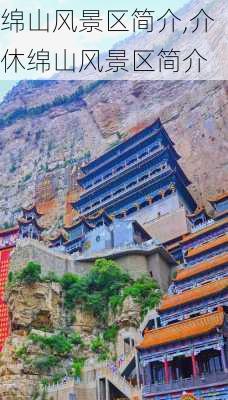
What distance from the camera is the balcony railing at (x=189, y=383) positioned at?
56.2ft

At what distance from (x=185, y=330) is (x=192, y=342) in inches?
30.0

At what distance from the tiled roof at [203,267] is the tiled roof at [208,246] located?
0.80 metres

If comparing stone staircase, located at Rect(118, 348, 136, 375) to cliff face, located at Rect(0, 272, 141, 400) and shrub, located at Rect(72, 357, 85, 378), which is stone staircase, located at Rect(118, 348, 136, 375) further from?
shrub, located at Rect(72, 357, 85, 378)

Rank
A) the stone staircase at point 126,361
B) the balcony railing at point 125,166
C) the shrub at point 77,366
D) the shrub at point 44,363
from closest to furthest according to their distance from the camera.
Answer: the stone staircase at point 126,361
the shrub at point 77,366
the shrub at point 44,363
the balcony railing at point 125,166

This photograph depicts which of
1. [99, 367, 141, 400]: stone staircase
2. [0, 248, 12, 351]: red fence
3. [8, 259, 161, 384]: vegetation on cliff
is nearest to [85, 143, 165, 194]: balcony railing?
[0, 248, 12, 351]: red fence

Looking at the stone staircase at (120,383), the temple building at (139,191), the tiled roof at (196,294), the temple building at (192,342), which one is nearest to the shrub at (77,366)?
the stone staircase at (120,383)

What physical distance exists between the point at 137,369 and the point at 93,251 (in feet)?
45.0

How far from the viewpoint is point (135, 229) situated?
33.9 m

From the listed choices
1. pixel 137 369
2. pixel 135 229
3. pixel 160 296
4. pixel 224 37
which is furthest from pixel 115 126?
pixel 137 369

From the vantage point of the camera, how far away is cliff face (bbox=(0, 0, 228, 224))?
1918 inches

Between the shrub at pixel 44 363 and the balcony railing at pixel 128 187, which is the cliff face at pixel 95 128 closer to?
the balcony railing at pixel 128 187

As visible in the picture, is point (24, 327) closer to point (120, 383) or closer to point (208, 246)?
point (120, 383)

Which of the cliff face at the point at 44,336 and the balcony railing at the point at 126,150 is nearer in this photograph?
the cliff face at the point at 44,336

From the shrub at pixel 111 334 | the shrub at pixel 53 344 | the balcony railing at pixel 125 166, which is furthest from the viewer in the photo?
the balcony railing at pixel 125 166
